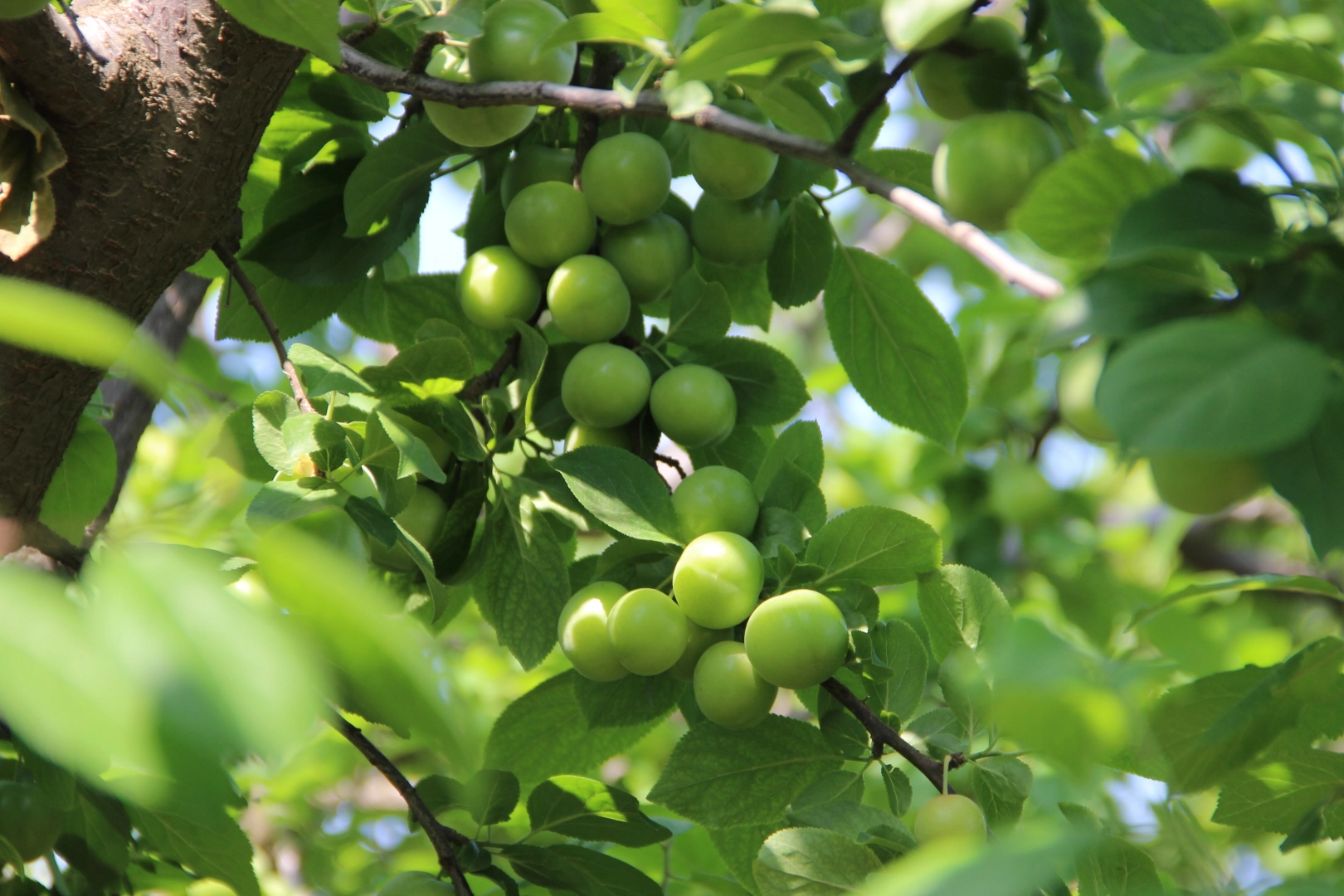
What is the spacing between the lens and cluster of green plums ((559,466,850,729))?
709 millimetres

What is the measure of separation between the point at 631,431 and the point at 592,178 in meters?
0.22

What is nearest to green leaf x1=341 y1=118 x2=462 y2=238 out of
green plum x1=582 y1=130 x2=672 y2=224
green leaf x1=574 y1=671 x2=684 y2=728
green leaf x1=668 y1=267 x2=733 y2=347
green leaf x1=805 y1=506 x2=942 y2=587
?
green plum x1=582 y1=130 x2=672 y2=224

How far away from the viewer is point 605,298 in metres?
0.89

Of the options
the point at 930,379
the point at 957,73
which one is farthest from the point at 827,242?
the point at 957,73

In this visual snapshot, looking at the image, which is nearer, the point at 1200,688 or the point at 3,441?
the point at 1200,688

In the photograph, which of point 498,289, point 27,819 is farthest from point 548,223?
point 27,819

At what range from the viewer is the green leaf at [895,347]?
94 cm

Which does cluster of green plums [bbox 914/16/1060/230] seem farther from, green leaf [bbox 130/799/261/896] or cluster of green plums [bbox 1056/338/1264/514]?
green leaf [bbox 130/799/261/896]

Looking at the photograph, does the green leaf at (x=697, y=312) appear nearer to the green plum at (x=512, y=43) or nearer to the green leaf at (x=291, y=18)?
the green plum at (x=512, y=43)

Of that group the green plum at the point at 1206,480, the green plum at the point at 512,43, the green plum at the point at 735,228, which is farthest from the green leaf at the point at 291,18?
the green plum at the point at 1206,480

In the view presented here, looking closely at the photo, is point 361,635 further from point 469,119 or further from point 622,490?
→ point 469,119

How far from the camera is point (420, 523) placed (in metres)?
0.87

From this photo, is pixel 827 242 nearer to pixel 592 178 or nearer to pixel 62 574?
pixel 592 178

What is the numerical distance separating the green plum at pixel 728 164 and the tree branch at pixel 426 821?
19.9 inches
